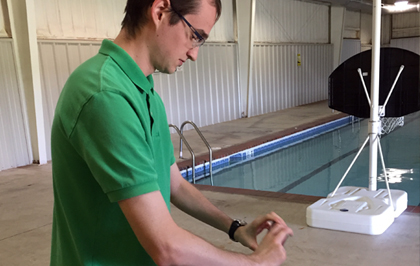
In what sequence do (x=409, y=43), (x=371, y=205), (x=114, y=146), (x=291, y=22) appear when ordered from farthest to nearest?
(x=409, y=43)
(x=291, y=22)
(x=371, y=205)
(x=114, y=146)

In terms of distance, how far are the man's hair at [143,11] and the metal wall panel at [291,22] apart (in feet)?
44.6

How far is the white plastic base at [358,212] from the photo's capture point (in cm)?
369

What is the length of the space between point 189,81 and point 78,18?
12.1 ft

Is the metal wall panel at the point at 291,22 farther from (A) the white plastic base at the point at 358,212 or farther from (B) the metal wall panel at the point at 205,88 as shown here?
(A) the white plastic base at the point at 358,212

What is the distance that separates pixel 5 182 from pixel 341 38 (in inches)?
637

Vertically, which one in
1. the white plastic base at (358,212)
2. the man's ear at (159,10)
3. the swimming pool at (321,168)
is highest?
the man's ear at (159,10)

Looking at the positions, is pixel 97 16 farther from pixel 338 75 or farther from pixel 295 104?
pixel 295 104

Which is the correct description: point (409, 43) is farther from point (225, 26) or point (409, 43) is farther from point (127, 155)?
point (127, 155)

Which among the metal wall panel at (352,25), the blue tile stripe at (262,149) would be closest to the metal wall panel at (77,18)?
the blue tile stripe at (262,149)

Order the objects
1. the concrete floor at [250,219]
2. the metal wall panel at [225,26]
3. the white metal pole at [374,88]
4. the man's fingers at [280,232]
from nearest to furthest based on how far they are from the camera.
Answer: the man's fingers at [280,232] < the concrete floor at [250,219] < the white metal pole at [374,88] < the metal wall panel at [225,26]

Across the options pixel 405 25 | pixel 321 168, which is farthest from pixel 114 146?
pixel 405 25

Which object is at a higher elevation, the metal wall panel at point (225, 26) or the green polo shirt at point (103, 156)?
the metal wall panel at point (225, 26)

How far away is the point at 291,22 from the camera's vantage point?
16172mm

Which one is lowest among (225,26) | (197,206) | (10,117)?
(10,117)
